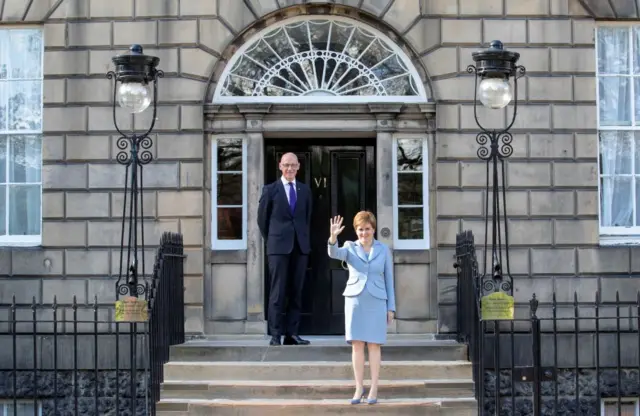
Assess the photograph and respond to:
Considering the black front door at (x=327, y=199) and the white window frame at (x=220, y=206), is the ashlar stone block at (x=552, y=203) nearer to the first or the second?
the black front door at (x=327, y=199)

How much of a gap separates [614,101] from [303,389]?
5770 millimetres

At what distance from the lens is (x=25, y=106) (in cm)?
1448

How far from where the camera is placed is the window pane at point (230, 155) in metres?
14.3

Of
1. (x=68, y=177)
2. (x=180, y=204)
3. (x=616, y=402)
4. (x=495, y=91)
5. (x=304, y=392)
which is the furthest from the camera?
(x=68, y=177)

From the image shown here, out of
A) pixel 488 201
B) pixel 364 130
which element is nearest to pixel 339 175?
pixel 364 130

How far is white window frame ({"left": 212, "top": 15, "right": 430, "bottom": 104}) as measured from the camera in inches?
559

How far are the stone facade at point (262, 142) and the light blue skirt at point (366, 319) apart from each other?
3.05 metres

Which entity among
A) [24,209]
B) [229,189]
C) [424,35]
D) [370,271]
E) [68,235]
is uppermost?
[424,35]

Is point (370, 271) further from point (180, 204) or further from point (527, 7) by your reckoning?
point (527, 7)

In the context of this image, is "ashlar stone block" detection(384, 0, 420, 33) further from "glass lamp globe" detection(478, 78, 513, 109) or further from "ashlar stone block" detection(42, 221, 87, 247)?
"ashlar stone block" detection(42, 221, 87, 247)

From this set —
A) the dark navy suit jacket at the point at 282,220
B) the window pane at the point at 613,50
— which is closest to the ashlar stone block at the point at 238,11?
the dark navy suit jacket at the point at 282,220

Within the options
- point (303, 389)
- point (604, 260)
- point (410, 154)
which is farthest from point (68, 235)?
point (604, 260)

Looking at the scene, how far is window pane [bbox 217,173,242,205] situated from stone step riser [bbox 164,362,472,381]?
290 centimetres

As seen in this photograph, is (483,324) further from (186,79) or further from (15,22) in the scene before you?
(15,22)
